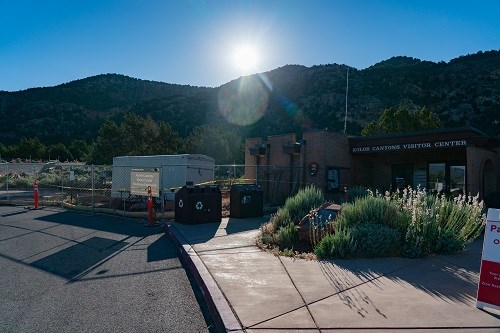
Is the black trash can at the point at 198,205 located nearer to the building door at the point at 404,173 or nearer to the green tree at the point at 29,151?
the building door at the point at 404,173

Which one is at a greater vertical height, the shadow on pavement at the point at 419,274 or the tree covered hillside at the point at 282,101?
the tree covered hillside at the point at 282,101

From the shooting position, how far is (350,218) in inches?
338

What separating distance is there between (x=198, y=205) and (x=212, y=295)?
23.8ft

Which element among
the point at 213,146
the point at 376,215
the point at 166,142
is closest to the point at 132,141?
the point at 166,142

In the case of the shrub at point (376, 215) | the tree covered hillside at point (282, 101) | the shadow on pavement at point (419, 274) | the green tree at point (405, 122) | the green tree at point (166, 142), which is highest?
the tree covered hillside at point (282, 101)

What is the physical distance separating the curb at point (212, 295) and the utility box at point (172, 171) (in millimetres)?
8621

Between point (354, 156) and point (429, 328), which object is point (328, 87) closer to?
point (354, 156)

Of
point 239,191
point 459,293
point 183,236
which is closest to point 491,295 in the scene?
point 459,293

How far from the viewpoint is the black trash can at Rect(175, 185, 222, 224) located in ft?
39.9

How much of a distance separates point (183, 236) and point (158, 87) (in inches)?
4775

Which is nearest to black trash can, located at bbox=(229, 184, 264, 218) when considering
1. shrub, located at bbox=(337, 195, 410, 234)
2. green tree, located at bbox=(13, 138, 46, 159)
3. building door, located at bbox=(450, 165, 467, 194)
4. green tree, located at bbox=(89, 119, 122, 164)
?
shrub, located at bbox=(337, 195, 410, 234)

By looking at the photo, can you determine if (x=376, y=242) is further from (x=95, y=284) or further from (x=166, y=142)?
(x=166, y=142)

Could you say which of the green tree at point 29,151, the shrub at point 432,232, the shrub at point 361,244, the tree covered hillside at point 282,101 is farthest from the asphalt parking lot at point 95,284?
the green tree at point 29,151

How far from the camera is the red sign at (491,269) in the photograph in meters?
4.56
